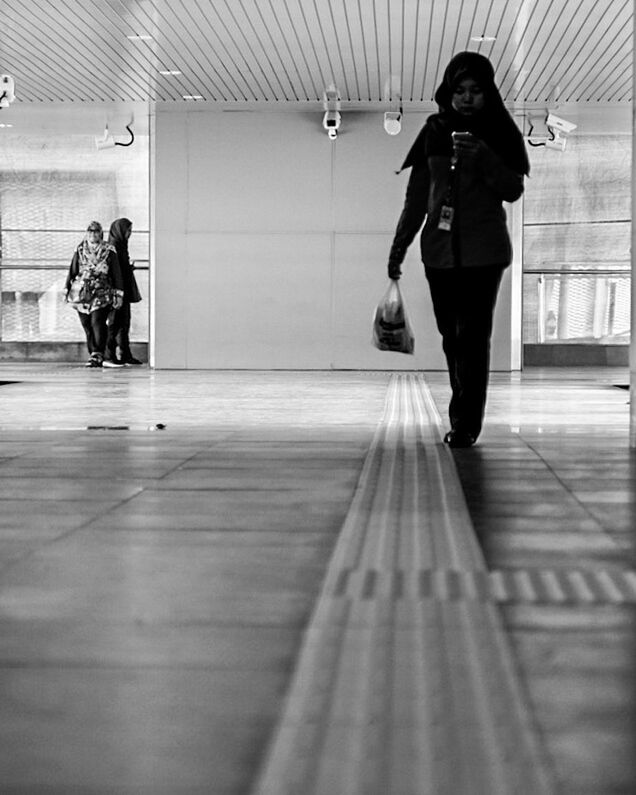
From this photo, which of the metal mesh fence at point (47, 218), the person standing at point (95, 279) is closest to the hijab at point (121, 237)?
the person standing at point (95, 279)

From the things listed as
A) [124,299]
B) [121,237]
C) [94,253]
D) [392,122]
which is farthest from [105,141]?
[392,122]

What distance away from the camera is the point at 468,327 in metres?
5.96

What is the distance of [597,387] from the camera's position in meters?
13.7

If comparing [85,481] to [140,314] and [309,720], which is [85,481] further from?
[140,314]

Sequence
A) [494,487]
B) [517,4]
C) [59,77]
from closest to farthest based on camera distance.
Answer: [494,487] → [517,4] → [59,77]

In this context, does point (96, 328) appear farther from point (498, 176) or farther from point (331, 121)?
point (498, 176)

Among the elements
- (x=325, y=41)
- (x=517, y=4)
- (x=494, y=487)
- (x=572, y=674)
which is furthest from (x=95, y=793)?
(x=325, y=41)

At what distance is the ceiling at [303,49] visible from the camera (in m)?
15.1

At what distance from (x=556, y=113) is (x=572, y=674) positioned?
20492 millimetres

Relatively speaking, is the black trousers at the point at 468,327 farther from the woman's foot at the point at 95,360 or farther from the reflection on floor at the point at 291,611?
the woman's foot at the point at 95,360

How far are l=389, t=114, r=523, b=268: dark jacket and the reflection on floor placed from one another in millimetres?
923

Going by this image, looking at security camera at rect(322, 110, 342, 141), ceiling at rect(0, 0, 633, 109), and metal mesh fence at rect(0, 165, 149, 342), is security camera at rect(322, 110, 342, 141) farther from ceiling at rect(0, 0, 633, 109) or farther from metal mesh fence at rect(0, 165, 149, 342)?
metal mesh fence at rect(0, 165, 149, 342)

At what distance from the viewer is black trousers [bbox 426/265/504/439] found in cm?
596

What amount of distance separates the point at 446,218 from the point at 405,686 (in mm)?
4256
